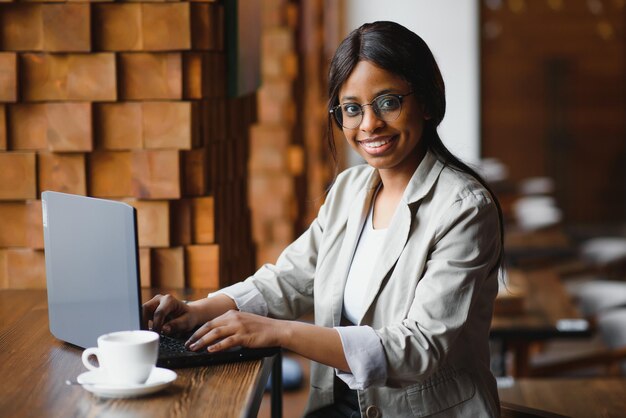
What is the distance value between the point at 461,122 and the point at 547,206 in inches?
88.0

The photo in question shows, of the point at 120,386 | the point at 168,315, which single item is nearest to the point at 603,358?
the point at 168,315

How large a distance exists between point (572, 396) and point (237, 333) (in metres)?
1.49

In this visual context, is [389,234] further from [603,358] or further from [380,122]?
[603,358]

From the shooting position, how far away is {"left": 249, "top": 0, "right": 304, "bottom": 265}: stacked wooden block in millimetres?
5004

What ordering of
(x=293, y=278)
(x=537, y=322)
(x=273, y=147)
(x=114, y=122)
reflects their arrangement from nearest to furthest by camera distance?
(x=293, y=278) < (x=114, y=122) < (x=537, y=322) < (x=273, y=147)

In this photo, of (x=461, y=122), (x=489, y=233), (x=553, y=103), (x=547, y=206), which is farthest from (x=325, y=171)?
(x=489, y=233)

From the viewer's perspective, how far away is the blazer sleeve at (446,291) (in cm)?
170

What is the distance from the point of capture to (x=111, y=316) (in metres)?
1.62

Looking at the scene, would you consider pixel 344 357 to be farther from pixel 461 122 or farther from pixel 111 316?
pixel 461 122

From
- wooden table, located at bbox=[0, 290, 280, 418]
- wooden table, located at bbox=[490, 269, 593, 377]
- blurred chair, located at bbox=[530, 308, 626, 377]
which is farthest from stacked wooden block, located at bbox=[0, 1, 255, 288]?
blurred chair, located at bbox=[530, 308, 626, 377]

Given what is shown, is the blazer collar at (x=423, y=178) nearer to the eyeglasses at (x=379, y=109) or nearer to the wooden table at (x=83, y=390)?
the eyeglasses at (x=379, y=109)

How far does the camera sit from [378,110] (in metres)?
1.86

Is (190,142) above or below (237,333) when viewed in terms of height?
above

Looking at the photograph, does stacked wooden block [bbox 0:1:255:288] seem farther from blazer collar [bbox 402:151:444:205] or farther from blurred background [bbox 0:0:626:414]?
blazer collar [bbox 402:151:444:205]
